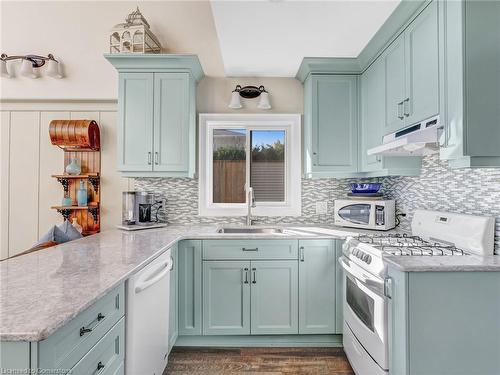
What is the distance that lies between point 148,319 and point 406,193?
2.19 m

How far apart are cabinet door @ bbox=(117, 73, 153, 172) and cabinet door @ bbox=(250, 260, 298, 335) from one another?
1.35 metres

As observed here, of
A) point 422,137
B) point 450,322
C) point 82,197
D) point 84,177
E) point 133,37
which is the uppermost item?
point 133,37

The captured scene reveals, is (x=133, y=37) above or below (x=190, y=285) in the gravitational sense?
above

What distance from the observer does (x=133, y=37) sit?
2.67 m

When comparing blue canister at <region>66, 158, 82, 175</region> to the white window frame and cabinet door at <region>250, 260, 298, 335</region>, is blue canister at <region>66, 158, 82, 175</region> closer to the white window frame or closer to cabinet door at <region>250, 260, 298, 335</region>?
the white window frame

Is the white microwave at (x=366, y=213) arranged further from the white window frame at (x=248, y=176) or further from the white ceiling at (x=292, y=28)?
the white ceiling at (x=292, y=28)

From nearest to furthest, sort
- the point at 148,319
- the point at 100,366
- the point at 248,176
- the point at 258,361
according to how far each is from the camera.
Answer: the point at 100,366 → the point at 148,319 → the point at 258,361 → the point at 248,176

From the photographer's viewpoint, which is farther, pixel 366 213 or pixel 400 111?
pixel 366 213

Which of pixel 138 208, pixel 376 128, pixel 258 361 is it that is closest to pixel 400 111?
pixel 376 128

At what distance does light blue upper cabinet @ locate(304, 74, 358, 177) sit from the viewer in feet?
8.66

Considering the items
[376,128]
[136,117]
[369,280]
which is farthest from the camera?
[136,117]

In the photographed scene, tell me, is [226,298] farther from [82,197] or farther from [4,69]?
[4,69]

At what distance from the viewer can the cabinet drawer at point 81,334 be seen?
2.75 feet

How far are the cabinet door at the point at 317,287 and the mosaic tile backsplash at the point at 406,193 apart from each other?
64 cm
